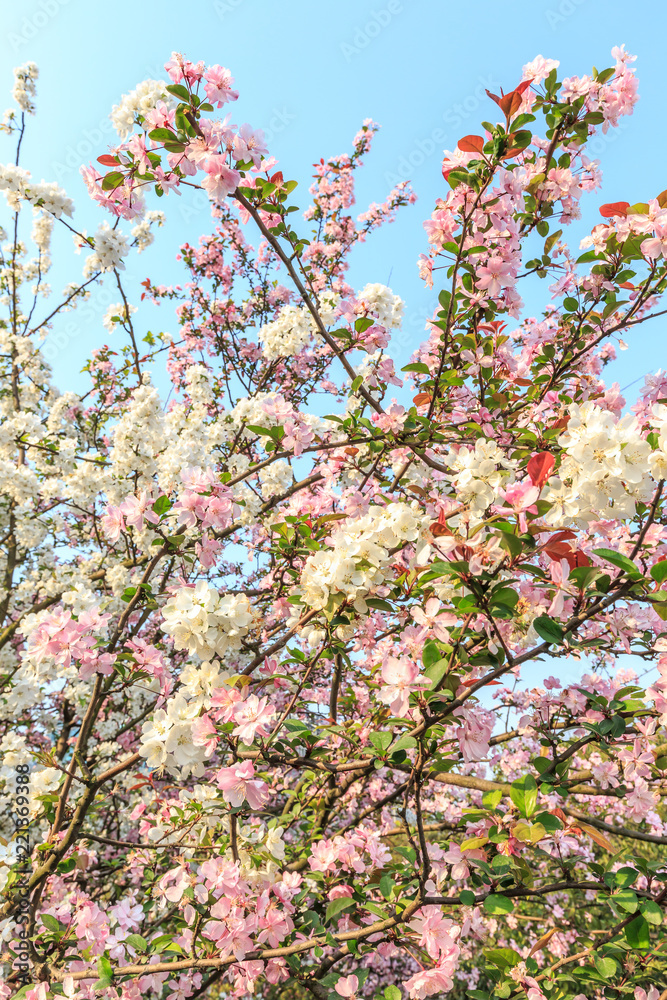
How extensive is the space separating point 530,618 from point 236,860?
124 centimetres

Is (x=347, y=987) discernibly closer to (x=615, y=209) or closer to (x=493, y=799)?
(x=493, y=799)

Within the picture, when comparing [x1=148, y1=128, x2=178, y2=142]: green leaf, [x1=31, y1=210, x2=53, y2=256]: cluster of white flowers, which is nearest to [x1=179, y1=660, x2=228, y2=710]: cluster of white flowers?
[x1=148, y1=128, x2=178, y2=142]: green leaf

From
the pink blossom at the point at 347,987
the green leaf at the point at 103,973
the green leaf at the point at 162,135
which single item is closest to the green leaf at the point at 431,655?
the pink blossom at the point at 347,987

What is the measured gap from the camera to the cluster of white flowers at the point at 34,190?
3617 mm

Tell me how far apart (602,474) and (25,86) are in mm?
6084

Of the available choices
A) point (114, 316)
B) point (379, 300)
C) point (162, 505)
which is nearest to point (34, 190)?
point (114, 316)

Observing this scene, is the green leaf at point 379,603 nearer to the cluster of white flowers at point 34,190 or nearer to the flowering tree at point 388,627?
the flowering tree at point 388,627

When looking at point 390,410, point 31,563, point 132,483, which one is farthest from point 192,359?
point 390,410

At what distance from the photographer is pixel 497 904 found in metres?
1.35

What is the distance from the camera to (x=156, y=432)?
3.50m

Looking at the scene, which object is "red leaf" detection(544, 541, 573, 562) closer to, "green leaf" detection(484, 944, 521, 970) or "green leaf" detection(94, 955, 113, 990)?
"green leaf" detection(484, 944, 521, 970)

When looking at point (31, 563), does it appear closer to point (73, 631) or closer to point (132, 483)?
point (132, 483)

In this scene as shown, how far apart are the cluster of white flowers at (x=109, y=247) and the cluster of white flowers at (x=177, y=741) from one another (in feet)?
8.43

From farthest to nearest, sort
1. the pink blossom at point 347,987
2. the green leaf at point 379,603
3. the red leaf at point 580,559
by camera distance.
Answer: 1. the pink blossom at point 347,987
2. the green leaf at point 379,603
3. the red leaf at point 580,559
